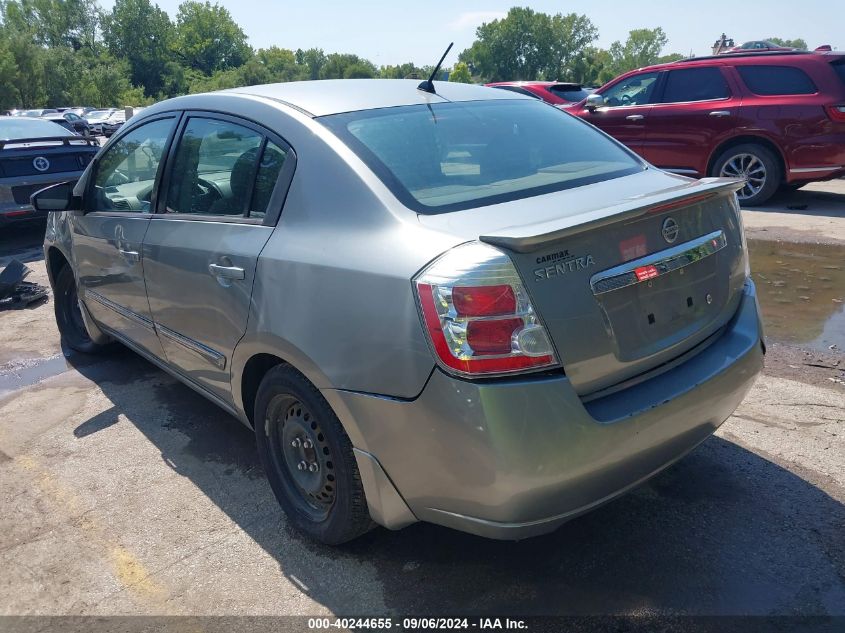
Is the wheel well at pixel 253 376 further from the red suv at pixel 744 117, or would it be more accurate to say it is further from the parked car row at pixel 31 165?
the red suv at pixel 744 117

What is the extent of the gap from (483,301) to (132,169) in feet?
8.86

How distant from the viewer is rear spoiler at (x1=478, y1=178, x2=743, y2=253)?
6.82 feet

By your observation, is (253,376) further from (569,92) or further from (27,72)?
(27,72)

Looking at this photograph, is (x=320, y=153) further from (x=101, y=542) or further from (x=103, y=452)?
(x=103, y=452)

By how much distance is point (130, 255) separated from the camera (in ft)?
12.1

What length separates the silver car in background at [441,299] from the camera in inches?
82.1

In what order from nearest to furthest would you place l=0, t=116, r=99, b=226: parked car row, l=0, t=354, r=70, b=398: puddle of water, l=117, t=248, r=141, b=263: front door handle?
l=117, t=248, r=141, b=263: front door handle, l=0, t=354, r=70, b=398: puddle of water, l=0, t=116, r=99, b=226: parked car row

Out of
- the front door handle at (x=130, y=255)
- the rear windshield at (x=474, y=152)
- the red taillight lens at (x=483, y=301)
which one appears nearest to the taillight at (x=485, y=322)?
the red taillight lens at (x=483, y=301)

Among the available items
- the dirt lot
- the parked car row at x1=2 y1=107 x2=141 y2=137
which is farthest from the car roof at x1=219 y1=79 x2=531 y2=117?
the parked car row at x1=2 y1=107 x2=141 y2=137

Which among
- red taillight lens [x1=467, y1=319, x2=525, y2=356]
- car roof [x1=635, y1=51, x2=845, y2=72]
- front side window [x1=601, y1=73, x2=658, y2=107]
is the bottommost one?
red taillight lens [x1=467, y1=319, x2=525, y2=356]

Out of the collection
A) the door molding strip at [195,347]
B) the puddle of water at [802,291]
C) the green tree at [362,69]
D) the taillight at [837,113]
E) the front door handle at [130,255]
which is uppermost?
the taillight at [837,113]

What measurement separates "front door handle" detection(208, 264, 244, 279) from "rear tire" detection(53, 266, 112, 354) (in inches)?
99.1

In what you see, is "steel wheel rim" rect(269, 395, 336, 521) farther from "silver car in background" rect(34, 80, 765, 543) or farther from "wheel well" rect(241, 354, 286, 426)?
"wheel well" rect(241, 354, 286, 426)

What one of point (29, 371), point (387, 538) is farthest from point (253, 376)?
point (29, 371)
